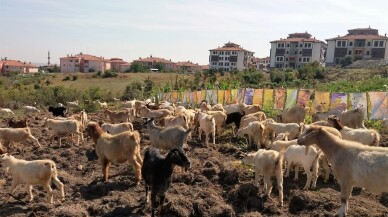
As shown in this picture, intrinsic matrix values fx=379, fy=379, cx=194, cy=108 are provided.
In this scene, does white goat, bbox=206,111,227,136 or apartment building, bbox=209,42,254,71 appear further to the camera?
apartment building, bbox=209,42,254,71

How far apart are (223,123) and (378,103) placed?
24.2 feet

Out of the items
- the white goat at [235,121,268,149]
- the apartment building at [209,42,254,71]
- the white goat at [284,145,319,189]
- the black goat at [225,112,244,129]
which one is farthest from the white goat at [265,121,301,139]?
the apartment building at [209,42,254,71]

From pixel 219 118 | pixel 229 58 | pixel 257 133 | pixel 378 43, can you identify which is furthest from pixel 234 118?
pixel 229 58

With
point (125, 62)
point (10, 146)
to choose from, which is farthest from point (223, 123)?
point (125, 62)

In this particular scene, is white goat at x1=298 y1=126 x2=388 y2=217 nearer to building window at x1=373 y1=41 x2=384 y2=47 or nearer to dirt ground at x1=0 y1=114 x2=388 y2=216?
dirt ground at x1=0 y1=114 x2=388 y2=216

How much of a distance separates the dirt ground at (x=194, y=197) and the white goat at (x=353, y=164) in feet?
3.21

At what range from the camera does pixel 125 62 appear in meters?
130

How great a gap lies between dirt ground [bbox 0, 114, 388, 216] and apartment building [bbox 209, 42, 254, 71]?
100m

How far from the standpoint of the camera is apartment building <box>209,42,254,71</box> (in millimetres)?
111938

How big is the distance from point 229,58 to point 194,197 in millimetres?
106595

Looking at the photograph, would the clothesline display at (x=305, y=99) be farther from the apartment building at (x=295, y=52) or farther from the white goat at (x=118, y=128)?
the apartment building at (x=295, y=52)

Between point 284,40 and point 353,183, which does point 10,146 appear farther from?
point 284,40

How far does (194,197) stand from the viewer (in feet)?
29.3

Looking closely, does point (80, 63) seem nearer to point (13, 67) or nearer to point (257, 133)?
point (13, 67)
